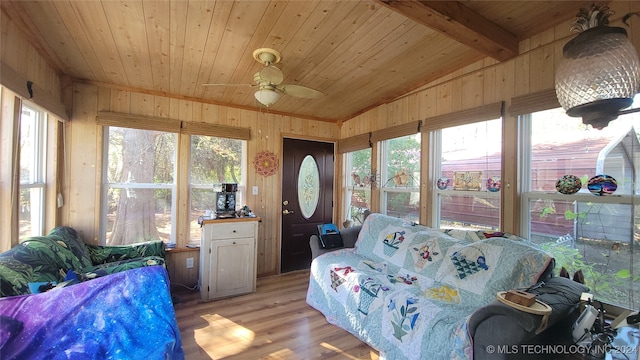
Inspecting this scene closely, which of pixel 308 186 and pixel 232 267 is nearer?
pixel 232 267

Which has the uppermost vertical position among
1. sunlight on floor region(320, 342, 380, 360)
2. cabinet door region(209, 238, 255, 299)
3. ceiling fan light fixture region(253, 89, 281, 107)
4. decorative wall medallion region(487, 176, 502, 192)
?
ceiling fan light fixture region(253, 89, 281, 107)

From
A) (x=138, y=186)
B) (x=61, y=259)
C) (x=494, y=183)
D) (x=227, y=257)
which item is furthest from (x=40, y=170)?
(x=494, y=183)

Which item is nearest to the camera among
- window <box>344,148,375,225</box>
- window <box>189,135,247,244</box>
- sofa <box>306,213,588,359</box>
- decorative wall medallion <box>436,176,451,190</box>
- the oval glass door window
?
Result: sofa <box>306,213,588,359</box>

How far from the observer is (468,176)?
8.58 ft

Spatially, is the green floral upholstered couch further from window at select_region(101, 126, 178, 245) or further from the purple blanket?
the purple blanket

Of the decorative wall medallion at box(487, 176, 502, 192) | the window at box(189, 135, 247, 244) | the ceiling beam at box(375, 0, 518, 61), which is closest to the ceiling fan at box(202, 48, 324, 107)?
the ceiling beam at box(375, 0, 518, 61)

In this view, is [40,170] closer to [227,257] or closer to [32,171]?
[32,171]

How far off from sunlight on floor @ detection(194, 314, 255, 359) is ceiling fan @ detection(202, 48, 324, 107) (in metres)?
1.99

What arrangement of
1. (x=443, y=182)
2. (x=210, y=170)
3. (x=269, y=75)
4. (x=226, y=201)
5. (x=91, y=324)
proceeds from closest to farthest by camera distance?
(x=91, y=324)
(x=269, y=75)
(x=443, y=182)
(x=226, y=201)
(x=210, y=170)

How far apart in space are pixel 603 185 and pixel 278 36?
8.08ft

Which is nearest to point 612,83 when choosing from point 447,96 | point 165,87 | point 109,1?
point 447,96

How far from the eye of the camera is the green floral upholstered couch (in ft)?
5.27

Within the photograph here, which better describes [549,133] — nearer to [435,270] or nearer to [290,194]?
[435,270]

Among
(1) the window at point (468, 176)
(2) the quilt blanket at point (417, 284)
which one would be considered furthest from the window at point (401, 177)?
(2) the quilt blanket at point (417, 284)
